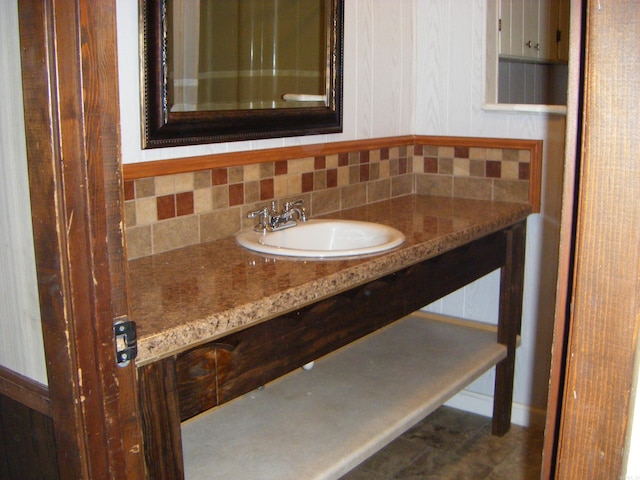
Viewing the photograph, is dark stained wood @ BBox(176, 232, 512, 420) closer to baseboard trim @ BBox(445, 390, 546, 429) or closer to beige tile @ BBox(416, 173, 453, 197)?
beige tile @ BBox(416, 173, 453, 197)

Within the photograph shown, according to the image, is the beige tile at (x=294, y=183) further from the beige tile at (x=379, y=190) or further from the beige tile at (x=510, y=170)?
the beige tile at (x=510, y=170)

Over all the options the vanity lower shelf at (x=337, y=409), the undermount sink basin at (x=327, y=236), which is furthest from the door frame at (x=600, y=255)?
the undermount sink basin at (x=327, y=236)

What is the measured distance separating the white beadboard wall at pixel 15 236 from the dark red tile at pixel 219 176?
93 centimetres

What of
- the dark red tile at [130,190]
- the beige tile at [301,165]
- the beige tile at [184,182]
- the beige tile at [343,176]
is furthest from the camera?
the beige tile at [343,176]

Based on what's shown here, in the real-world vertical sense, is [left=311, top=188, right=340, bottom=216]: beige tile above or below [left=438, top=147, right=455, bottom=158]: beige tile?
below

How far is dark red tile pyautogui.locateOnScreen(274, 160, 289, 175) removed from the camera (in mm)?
2203

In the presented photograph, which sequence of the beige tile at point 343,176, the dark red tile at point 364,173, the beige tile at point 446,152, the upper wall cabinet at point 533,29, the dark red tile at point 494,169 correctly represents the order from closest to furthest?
the beige tile at point 343,176 < the dark red tile at point 364,173 < the dark red tile at point 494,169 < the beige tile at point 446,152 < the upper wall cabinet at point 533,29

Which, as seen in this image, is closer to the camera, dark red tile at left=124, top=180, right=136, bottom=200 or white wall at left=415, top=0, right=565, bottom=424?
dark red tile at left=124, top=180, right=136, bottom=200

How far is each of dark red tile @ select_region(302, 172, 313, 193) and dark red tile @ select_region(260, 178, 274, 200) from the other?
0.16 metres

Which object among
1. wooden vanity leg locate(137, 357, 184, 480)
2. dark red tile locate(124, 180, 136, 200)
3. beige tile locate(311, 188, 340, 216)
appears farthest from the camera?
beige tile locate(311, 188, 340, 216)

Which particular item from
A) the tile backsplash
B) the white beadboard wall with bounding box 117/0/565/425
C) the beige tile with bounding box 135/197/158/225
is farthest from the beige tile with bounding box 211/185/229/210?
the white beadboard wall with bounding box 117/0/565/425

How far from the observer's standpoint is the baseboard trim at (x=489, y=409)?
2.79 meters

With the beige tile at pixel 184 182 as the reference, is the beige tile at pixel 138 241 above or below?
below

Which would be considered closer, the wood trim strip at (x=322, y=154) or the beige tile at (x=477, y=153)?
the wood trim strip at (x=322, y=154)
